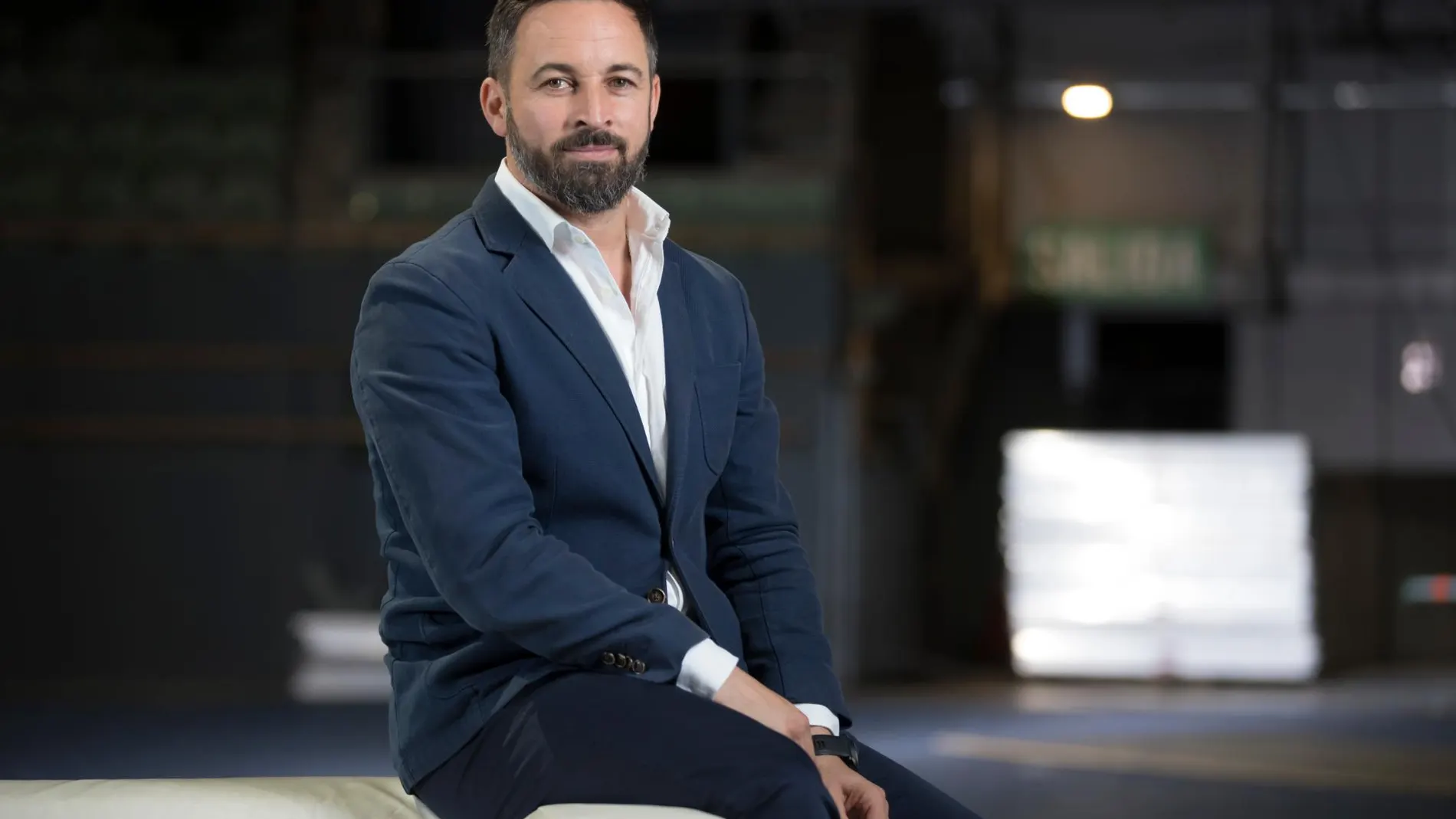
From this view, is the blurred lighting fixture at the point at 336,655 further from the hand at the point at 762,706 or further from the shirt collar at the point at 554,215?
the hand at the point at 762,706

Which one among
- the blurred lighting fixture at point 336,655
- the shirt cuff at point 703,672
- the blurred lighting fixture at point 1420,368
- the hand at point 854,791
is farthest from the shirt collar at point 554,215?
the blurred lighting fixture at point 1420,368

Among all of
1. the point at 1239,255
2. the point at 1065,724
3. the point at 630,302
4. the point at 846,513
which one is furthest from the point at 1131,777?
the point at 1239,255

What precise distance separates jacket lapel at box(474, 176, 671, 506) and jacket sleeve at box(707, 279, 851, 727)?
0.47 feet

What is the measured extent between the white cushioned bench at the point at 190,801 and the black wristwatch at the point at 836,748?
1.18 ft

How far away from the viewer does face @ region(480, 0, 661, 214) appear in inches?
60.0

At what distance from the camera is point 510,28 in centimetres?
156

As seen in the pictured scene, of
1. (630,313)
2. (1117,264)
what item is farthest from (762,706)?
(1117,264)

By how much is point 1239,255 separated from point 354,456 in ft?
19.6

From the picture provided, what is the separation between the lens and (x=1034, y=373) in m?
11.7

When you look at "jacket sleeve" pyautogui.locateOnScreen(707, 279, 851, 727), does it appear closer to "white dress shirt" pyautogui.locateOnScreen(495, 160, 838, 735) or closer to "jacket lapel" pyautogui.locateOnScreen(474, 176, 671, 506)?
"white dress shirt" pyautogui.locateOnScreen(495, 160, 838, 735)

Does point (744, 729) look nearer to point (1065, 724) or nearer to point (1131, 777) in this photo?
point (1131, 777)

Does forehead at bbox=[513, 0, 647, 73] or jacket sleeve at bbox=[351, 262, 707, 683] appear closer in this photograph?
jacket sleeve at bbox=[351, 262, 707, 683]

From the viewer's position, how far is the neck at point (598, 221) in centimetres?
160

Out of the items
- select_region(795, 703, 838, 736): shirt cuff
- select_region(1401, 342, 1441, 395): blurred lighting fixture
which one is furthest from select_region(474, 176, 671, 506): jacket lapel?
select_region(1401, 342, 1441, 395): blurred lighting fixture
